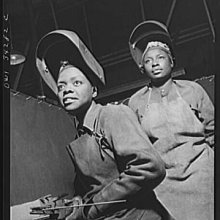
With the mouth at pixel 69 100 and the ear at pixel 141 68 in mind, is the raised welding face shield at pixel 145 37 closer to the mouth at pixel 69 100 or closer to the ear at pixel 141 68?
the ear at pixel 141 68

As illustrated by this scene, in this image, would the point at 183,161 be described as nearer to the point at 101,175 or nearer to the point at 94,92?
the point at 101,175

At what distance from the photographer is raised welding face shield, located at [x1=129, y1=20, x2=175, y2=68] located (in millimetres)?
3109

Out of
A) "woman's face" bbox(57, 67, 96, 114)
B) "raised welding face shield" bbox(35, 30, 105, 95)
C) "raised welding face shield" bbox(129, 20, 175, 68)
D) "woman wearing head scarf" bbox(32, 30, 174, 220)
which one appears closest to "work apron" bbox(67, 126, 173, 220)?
"woman wearing head scarf" bbox(32, 30, 174, 220)

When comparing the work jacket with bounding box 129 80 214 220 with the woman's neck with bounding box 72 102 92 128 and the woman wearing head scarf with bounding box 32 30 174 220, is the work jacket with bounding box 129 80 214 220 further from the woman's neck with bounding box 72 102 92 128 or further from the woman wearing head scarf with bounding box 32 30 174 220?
the woman's neck with bounding box 72 102 92 128

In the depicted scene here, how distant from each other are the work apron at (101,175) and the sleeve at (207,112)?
0.30m

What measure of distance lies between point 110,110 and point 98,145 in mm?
143

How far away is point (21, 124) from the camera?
324cm

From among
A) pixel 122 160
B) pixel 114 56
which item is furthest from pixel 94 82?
pixel 122 160

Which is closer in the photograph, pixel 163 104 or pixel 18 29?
pixel 163 104

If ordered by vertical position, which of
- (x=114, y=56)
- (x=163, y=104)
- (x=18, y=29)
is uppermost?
(x=18, y=29)

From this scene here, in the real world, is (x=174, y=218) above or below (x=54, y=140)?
below

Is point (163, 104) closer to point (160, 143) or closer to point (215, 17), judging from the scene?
point (160, 143)

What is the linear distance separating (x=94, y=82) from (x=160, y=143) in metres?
0.38

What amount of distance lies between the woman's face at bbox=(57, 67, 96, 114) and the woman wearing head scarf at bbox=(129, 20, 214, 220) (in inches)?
7.5
